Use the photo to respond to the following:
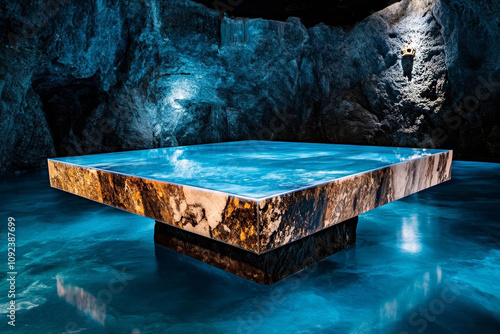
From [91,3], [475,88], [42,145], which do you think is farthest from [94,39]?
[475,88]

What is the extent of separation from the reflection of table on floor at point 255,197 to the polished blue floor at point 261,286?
11 cm

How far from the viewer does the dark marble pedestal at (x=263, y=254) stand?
1745 mm

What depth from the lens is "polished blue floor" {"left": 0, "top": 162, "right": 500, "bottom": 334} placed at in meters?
1.41

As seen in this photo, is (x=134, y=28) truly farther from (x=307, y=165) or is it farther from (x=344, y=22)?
(x=307, y=165)

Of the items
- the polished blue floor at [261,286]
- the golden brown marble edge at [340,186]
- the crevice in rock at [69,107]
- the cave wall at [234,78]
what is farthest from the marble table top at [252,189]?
the crevice in rock at [69,107]

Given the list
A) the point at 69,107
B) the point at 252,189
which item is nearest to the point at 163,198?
the point at 252,189

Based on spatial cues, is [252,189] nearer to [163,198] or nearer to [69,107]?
[163,198]

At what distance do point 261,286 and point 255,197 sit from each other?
27.0 inches

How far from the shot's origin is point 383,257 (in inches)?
80.9

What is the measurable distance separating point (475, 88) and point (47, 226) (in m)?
6.10

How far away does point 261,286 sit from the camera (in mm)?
1729

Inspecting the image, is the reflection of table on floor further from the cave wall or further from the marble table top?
the cave wall

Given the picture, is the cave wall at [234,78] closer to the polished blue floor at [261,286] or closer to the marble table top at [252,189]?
the polished blue floor at [261,286]

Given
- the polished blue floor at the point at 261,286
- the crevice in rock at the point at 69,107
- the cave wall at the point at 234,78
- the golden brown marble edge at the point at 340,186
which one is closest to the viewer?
the golden brown marble edge at the point at 340,186
